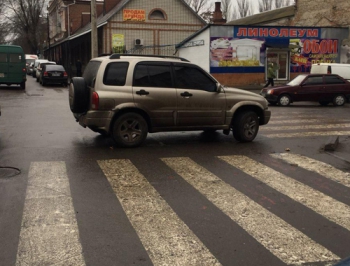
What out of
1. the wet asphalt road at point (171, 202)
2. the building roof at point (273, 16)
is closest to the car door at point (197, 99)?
the wet asphalt road at point (171, 202)

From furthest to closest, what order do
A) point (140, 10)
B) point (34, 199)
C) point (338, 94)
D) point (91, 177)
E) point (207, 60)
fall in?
point (140, 10)
point (207, 60)
point (338, 94)
point (91, 177)
point (34, 199)

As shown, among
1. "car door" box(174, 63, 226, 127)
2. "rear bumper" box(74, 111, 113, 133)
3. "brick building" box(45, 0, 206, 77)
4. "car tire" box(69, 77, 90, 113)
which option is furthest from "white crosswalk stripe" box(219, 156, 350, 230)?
"brick building" box(45, 0, 206, 77)

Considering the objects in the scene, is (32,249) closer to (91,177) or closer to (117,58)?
(91,177)

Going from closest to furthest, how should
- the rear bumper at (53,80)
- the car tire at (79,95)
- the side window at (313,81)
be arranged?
the car tire at (79,95) → the side window at (313,81) → the rear bumper at (53,80)

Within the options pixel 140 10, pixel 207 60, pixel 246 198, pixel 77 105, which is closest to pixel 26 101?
pixel 77 105

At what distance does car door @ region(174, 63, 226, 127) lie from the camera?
957 cm

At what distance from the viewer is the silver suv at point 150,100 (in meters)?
9.00

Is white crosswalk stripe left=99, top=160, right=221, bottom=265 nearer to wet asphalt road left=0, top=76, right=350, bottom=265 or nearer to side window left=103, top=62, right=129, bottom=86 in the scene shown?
wet asphalt road left=0, top=76, right=350, bottom=265

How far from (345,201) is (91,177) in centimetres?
371

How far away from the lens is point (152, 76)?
9398 mm

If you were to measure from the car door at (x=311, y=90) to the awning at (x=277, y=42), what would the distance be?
11578 millimetres

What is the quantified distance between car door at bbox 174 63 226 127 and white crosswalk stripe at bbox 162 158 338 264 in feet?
8.18

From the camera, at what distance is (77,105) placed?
9.19 meters

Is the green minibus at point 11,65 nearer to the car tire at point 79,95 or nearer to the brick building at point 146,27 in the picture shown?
the brick building at point 146,27
